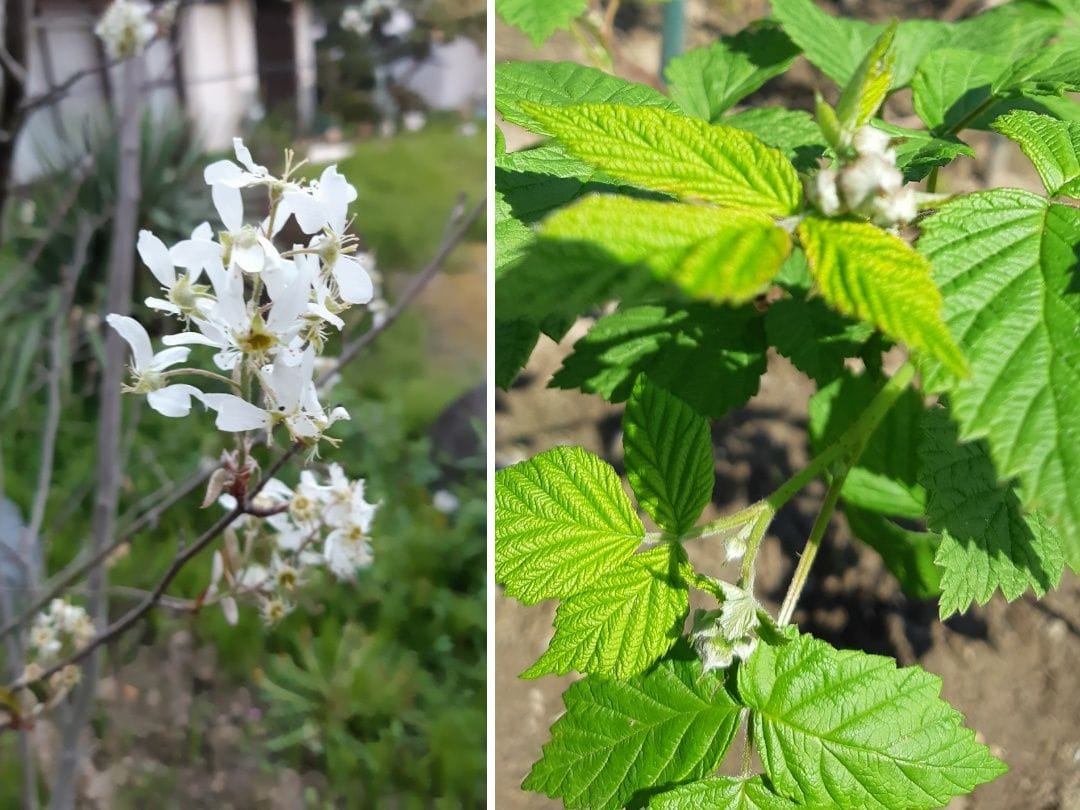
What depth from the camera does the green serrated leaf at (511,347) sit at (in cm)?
106

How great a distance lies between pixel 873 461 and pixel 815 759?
60 centimetres

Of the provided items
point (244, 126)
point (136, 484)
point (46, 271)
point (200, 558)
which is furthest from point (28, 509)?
point (244, 126)

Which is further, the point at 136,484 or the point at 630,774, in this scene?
the point at 136,484

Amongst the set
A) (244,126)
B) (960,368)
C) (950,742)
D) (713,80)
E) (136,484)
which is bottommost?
(136,484)

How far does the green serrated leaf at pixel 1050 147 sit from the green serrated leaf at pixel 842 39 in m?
0.37

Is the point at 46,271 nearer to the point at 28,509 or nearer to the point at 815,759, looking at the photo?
the point at 28,509

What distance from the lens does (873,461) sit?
136 centimetres

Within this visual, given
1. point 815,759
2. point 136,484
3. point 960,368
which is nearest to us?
point 960,368

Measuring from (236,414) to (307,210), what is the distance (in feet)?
0.55

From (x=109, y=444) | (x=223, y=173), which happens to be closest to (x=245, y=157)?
(x=223, y=173)

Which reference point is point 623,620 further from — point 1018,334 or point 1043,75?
point 1043,75

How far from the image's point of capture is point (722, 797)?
86cm

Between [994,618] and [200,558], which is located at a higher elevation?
[994,618]

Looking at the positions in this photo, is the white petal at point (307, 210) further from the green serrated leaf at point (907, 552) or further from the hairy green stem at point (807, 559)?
the green serrated leaf at point (907, 552)
